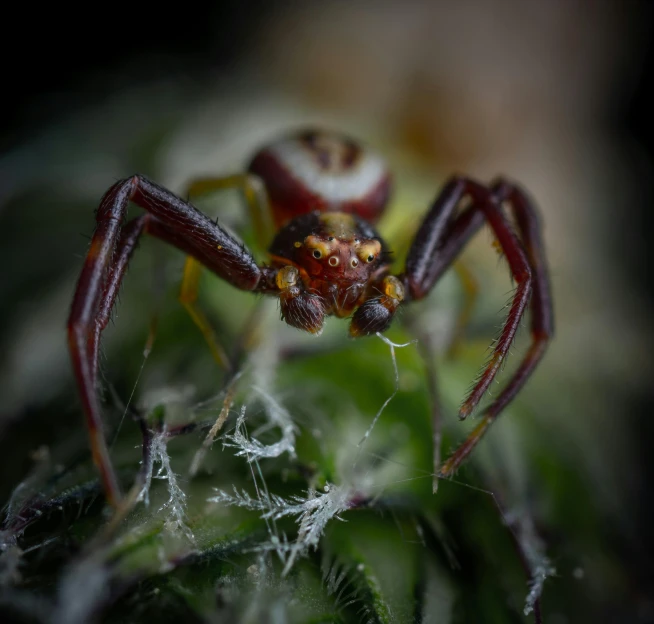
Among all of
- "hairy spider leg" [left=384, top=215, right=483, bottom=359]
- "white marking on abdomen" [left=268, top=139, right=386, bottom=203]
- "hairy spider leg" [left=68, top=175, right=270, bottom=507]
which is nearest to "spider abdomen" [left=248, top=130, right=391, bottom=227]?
"white marking on abdomen" [left=268, top=139, right=386, bottom=203]

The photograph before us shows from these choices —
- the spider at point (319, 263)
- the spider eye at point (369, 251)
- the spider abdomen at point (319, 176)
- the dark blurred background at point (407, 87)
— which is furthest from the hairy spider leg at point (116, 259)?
the dark blurred background at point (407, 87)

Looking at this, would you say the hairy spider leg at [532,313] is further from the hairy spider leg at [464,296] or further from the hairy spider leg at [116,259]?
the hairy spider leg at [116,259]

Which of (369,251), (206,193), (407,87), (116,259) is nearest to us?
(116,259)

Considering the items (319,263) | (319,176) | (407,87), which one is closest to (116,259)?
(319,263)

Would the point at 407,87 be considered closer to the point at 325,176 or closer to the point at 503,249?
the point at 325,176

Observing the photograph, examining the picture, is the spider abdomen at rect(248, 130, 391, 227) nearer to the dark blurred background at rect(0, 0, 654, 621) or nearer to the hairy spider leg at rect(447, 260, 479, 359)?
the hairy spider leg at rect(447, 260, 479, 359)

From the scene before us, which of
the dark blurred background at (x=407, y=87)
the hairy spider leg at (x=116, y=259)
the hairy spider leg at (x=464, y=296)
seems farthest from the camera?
the dark blurred background at (x=407, y=87)

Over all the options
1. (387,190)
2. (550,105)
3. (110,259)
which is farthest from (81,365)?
(550,105)

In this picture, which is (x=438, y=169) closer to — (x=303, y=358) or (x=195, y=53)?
(x=195, y=53)
